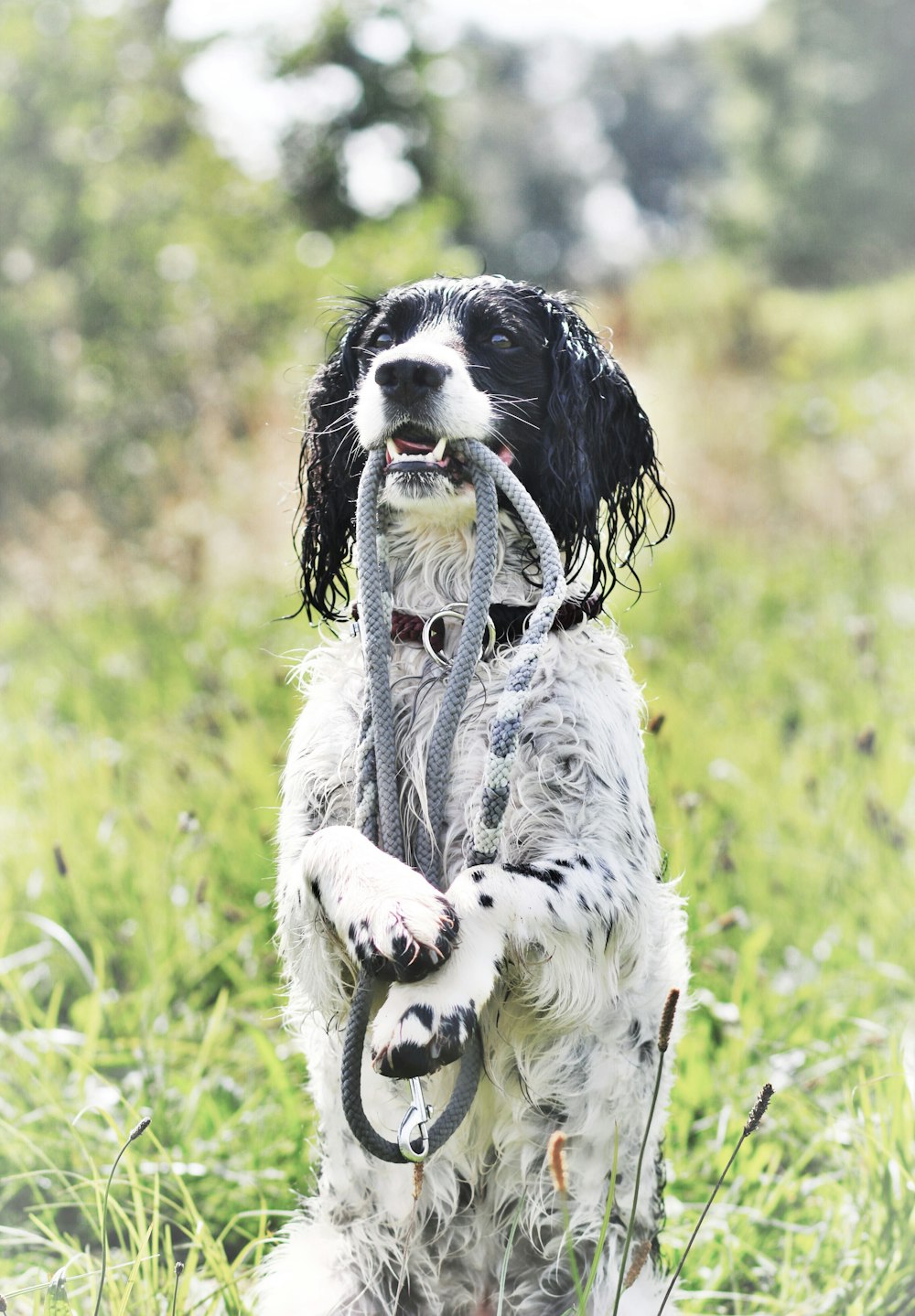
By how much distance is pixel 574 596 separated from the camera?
254 cm

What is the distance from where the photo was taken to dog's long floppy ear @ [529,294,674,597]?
248 centimetres

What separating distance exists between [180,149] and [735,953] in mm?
10768

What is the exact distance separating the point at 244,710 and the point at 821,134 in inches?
1015

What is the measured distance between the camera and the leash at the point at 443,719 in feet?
6.75

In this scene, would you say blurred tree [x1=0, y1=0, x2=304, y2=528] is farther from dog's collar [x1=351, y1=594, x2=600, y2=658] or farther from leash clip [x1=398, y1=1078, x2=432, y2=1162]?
leash clip [x1=398, y1=1078, x2=432, y2=1162]

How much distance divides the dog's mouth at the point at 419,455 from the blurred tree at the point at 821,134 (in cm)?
2269

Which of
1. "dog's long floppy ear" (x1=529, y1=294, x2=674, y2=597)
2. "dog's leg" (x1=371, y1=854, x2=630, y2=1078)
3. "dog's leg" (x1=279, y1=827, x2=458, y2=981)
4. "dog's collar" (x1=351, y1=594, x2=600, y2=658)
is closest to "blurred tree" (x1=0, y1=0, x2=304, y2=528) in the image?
"dog's long floppy ear" (x1=529, y1=294, x2=674, y2=597)

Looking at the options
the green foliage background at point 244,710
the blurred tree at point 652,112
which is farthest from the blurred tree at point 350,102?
the blurred tree at point 652,112

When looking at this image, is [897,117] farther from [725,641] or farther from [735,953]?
[735,953]

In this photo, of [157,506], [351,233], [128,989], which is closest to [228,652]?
[128,989]

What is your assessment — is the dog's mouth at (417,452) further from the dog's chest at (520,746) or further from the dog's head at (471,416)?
the dog's chest at (520,746)

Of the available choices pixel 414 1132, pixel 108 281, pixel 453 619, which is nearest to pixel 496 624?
pixel 453 619

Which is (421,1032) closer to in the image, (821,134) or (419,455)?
(419,455)

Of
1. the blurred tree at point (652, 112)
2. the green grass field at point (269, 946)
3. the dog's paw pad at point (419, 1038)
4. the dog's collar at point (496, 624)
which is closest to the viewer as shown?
the dog's paw pad at point (419, 1038)
